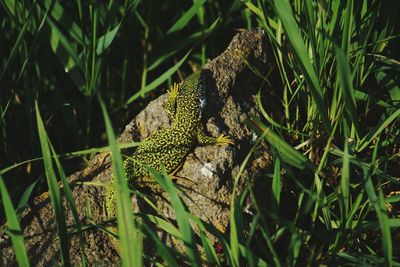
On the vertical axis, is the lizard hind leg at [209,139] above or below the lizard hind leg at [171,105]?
below

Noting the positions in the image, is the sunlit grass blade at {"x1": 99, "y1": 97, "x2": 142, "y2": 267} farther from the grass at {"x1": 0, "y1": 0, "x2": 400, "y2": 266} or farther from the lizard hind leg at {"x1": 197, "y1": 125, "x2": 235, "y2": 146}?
the lizard hind leg at {"x1": 197, "y1": 125, "x2": 235, "y2": 146}

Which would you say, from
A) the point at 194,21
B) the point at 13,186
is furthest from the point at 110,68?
the point at 13,186

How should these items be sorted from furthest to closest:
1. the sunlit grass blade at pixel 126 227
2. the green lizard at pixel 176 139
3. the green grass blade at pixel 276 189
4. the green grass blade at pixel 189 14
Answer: the green grass blade at pixel 189 14 < the green lizard at pixel 176 139 < the green grass blade at pixel 276 189 < the sunlit grass blade at pixel 126 227

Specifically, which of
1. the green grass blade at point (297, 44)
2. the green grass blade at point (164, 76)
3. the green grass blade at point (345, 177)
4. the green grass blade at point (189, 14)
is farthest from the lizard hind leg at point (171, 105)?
the green grass blade at point (345, 177)

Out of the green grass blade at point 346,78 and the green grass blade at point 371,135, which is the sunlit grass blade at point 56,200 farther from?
the green grass blade at point 371,135

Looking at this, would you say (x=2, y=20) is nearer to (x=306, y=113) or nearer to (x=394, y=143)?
(x=306, y=113)

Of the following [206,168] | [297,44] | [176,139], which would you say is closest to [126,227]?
[206,168]
